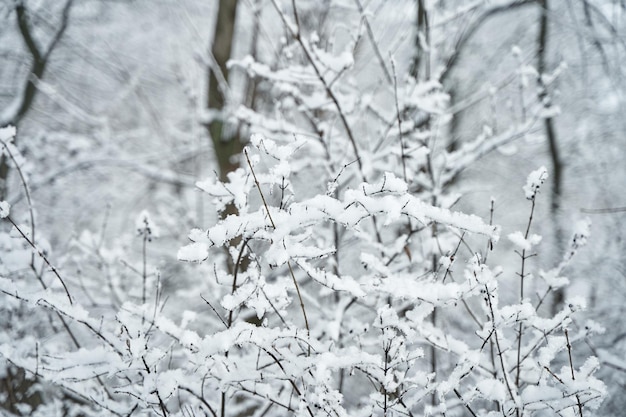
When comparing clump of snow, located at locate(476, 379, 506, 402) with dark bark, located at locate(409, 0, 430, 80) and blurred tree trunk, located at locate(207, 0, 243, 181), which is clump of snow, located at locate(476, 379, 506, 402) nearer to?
dark bark, located at locate(409, 0, 430, 80)

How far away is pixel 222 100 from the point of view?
3.73 m

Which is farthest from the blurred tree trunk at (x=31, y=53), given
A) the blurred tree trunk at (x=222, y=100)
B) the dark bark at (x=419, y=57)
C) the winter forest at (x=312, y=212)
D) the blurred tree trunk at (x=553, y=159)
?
the blurred tree trunk at (x=553, y=159)

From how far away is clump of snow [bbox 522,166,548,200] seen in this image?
1367 millimetres

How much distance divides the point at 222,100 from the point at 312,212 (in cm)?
293

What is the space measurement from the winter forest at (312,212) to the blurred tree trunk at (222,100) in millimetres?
27

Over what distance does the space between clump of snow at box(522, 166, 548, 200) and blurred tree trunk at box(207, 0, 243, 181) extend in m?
2.76

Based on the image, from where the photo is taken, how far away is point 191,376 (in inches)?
58.3

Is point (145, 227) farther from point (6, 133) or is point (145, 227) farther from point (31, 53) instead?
point (31, 53)

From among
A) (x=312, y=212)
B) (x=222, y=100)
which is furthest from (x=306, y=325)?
(x=222, y=100)

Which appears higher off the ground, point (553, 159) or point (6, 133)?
point (553, 159)

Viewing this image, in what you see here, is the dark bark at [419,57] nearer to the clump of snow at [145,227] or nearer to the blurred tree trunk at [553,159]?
the blurred tree trunk at [553,159]

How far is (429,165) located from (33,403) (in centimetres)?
380

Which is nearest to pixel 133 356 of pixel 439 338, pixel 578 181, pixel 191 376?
pixel 191 376

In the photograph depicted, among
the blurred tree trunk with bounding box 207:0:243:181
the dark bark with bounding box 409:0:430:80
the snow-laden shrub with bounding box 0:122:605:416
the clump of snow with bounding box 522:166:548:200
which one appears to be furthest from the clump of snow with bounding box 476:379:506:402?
the blurred tree trunk with bounding box 207:0:243:181
